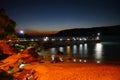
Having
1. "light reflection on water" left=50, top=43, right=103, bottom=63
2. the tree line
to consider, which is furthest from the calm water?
the tree line

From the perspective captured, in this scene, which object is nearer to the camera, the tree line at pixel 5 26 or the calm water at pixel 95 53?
the tree line at pixel 5 26

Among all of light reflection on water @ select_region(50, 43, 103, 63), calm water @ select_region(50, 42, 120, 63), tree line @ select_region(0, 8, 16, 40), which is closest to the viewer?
tree line @ select_region(0, 8, 16, 40)

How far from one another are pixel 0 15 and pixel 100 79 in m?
33.4

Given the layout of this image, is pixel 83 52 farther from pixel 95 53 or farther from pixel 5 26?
pixel 5 26

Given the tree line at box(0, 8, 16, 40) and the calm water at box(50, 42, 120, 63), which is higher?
the tree line at box(0, 8, 16, 40)

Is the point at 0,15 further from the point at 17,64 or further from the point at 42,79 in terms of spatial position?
the point at 42,79

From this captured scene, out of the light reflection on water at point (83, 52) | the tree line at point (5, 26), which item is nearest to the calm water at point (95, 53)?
the light reflection on water at point (83, 52)

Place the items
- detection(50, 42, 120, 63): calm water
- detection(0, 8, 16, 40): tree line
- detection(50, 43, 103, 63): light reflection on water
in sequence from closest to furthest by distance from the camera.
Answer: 1. detection(0, 8, 16, 40): tree line
2. detection(50, 42, 120, 63): calm water
3. detection(50, 43, 103, 63): light reflection on water

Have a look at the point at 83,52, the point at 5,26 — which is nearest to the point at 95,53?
the point at 83,52

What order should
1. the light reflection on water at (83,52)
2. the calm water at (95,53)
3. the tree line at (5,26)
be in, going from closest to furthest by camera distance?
the tree line at (5,26) < the calm water at (95,53) < the light reflection on water at (83,52)

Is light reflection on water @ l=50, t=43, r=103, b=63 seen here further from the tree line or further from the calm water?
the tree line

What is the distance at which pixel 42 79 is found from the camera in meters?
18.7

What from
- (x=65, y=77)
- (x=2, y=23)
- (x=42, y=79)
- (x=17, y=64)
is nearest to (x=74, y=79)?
(x=65, y=77)

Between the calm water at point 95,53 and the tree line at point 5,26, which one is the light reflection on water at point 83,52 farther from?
the tree line at point 5,26
